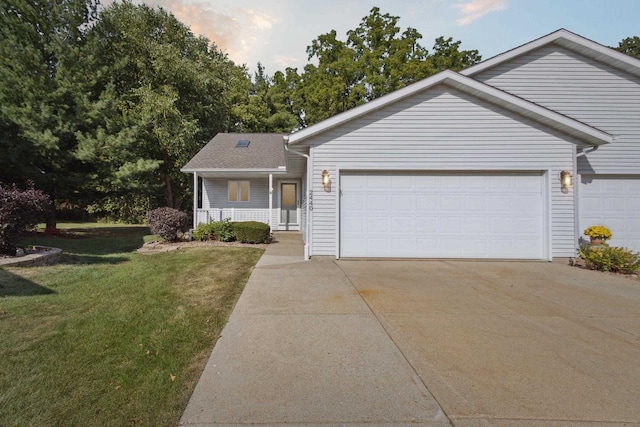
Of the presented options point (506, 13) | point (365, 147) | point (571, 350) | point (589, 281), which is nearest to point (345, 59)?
point (506, 13)

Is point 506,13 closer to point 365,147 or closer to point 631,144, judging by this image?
point 631,144

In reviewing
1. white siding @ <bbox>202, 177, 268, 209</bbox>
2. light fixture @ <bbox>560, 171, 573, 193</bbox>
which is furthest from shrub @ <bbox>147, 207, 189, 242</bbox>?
light fixture @ <bbox>560, 171, 573, 193</bbox>

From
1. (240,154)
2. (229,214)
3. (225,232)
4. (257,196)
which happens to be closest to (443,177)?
(225,232)

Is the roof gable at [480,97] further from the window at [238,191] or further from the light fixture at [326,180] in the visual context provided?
the window at [238,191]

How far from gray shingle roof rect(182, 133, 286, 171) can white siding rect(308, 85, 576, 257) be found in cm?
600

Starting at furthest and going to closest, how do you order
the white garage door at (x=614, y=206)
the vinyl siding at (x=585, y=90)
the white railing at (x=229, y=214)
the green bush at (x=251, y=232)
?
the white railing at (x=229, y=214), the green bush at (x=251, y=232), the vinyl siding at (x=585, y=90), the white garage door at (x=614, y=206)

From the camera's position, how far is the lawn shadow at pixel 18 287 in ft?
15.5

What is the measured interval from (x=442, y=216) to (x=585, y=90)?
6130mm

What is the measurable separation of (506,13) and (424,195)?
7.69m

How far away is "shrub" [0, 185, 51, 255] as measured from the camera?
6527mm

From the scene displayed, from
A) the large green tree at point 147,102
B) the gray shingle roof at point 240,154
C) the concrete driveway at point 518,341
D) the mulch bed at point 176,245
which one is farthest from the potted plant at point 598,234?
the large green tree at point 147,102

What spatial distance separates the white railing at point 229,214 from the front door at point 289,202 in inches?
87.9

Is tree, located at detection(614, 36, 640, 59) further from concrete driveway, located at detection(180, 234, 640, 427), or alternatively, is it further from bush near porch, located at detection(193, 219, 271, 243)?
bush near porch, located at detection(193, 219, 271, 243)

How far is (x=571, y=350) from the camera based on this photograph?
3.11 m
